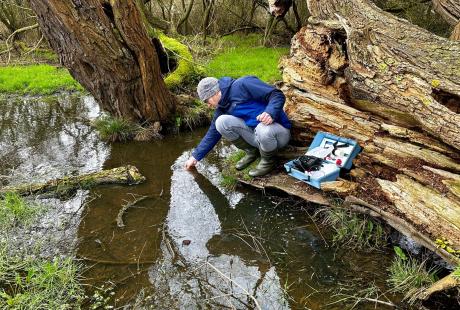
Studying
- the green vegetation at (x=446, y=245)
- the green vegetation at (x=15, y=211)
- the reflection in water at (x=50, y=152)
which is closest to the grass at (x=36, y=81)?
the reflection in water at (x=50, y=152)

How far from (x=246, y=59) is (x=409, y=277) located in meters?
8.90

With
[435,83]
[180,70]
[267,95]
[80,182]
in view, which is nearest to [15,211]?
[80,182]

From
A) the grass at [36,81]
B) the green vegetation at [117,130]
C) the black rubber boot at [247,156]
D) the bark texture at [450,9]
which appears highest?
the bark texture at [450,9]

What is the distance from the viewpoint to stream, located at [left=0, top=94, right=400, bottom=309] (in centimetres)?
313

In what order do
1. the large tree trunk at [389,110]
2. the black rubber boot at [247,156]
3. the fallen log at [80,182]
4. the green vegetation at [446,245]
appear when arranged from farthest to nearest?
the black rubber boot at [247,156]
the fallen log at [80,182]
the large tree trunk at [389,110]
the green vegetation at [446,245]

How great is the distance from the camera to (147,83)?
20.2ft

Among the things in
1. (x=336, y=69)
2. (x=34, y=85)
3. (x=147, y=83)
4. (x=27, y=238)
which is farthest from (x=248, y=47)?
(x=27, y=238)

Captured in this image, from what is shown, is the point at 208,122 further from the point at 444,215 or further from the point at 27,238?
the point at 444,215

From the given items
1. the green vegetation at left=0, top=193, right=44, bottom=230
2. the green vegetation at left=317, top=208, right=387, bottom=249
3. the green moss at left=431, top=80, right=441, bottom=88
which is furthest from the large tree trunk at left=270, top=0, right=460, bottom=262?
the green vegetation at left=0, top=193, right=44, bottom=230

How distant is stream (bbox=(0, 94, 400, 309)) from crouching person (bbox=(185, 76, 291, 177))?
0.55 meters

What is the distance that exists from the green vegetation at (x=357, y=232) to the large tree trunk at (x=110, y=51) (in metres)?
3.68

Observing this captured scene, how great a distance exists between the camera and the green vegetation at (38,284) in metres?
2.98

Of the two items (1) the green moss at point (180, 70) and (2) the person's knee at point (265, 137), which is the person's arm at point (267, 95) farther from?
(1) the green moss at point (180, 70)

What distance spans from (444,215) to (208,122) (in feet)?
14.8
